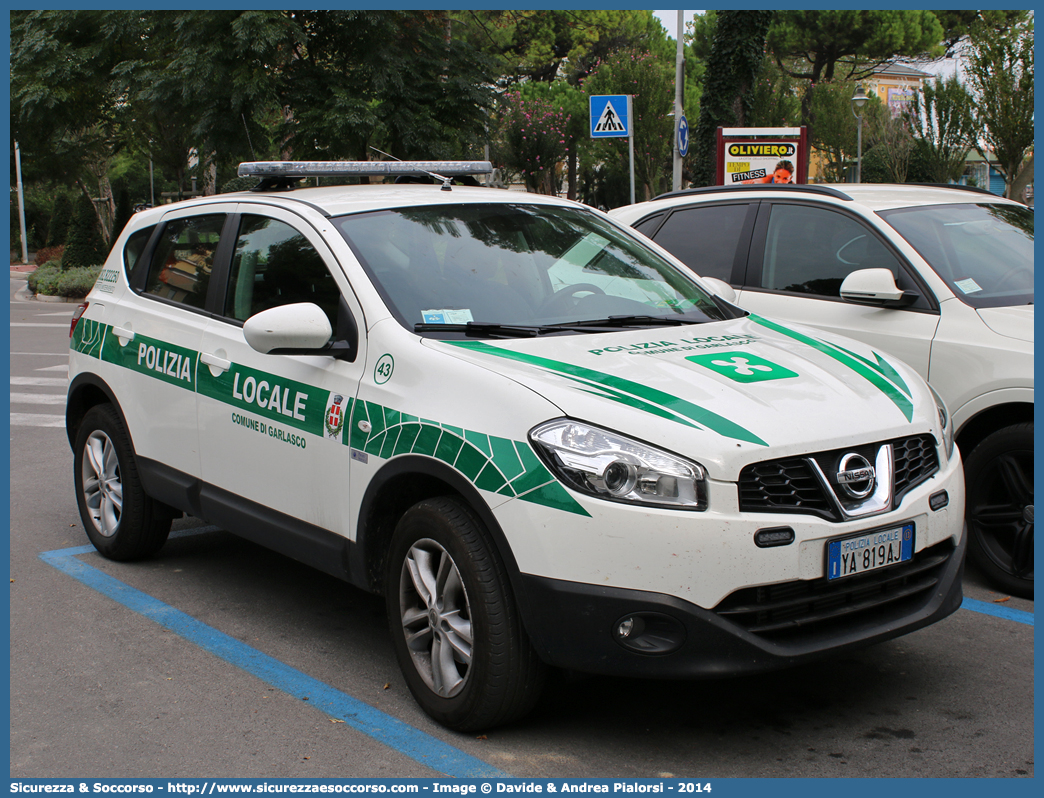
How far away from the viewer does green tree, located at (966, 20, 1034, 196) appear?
2567 cm

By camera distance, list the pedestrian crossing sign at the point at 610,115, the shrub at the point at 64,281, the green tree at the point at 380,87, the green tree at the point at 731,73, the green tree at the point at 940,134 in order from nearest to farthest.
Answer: the pedestrian crossing sign at the point at 610,115
the green tree at the point at 731,73
the green tree at the point at 380,87
the shrub at the point at 64,281
the green tree at the point at 940,134

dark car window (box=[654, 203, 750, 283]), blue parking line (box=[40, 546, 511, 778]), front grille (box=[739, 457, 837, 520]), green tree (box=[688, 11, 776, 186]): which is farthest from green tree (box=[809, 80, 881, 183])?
front grille (box=[739, 457, 837, 520])

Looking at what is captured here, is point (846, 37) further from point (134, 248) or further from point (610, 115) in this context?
point (134, 248)

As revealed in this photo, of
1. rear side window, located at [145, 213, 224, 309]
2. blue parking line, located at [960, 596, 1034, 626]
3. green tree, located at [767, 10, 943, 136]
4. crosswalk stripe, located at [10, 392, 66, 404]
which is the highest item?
green tree, located at [767, 10, 943, 136]

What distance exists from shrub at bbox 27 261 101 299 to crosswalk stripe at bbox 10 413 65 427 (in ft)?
47.4

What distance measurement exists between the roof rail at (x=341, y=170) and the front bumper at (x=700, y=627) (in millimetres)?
2563

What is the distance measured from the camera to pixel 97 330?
5434mm

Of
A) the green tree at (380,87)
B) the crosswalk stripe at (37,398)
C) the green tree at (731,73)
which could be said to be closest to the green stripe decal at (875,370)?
the crosswalk stripe at (37,398)

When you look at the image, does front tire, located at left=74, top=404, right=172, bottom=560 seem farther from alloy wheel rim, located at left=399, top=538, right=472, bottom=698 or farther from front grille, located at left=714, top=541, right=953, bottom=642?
front grille, located at left=714, top=541, right=953, bottom=642

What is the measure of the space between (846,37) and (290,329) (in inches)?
2082

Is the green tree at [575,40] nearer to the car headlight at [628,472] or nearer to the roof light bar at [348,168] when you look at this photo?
the roof light bar at [348,168]

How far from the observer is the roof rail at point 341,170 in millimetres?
4918

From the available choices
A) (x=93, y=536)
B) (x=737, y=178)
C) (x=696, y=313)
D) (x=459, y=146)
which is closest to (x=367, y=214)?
(x=696, y=313)

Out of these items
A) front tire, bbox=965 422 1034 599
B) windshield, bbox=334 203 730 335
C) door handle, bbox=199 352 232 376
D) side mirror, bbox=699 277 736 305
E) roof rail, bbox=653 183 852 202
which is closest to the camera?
windshield, bbox=334 203 730 335
